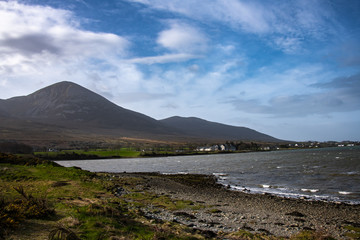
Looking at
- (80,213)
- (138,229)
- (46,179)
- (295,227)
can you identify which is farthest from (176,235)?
(46,179)

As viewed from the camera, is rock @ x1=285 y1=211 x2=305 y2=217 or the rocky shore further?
rock @ x1=285 y1=211 x2=305 y2=217

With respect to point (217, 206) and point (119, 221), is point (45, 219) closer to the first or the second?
point (119, 221)

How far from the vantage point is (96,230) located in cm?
1041

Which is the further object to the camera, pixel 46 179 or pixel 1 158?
pixel 1 158

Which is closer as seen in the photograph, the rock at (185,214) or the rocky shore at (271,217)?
the rocky shore at (271,217)

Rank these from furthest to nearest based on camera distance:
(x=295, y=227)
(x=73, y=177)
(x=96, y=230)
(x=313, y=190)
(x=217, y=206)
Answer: (x=313, y=190) → (x=73, y=177) → (x=217, y=206) → (x=295, y=227) → (x=96, y=230)

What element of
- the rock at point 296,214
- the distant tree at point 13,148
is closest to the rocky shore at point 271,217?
the rock at point 296,214

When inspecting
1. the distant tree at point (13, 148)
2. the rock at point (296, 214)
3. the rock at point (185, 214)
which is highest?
the rock at point (185, 214)

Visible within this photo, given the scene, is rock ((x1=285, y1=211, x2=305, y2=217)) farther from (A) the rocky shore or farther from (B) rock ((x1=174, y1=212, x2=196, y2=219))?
(B) rock ((x1=174, y1=212, x2=196, y2=219))

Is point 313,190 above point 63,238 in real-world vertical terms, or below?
below

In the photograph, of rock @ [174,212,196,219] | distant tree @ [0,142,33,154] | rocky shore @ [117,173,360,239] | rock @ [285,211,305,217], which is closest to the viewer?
rocky shore @ [117,173,360,239]

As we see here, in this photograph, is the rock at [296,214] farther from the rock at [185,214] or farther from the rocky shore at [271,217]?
the rock at [185,214]

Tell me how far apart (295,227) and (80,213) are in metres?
12.1

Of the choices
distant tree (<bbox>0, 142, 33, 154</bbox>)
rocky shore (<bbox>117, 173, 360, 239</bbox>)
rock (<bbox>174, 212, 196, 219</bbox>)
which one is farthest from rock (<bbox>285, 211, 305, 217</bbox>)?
distant tree (<bbox>0, 142, 33, 154</bbox>)
